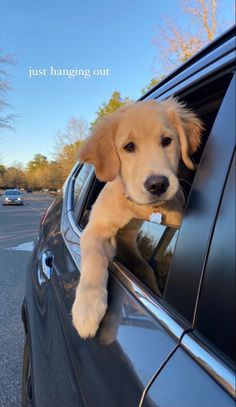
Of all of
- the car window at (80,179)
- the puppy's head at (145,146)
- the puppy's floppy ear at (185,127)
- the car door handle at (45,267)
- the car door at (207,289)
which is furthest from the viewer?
the car window at (80,179)

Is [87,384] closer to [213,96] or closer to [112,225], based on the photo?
[112,225]

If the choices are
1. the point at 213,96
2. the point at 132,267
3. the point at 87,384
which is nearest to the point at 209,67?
the point at 213,96

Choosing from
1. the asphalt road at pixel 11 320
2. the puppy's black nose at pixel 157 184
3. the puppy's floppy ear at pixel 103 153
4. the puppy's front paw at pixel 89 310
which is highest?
the puppy's floppy ear at pixel 103 153

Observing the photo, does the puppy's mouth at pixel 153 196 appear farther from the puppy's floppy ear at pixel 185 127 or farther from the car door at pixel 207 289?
the car door at pixel 207 289

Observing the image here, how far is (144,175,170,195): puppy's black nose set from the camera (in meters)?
1.71

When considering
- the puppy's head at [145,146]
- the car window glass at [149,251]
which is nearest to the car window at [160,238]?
the car window glass at [149,251]

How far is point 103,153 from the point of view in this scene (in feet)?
7.08

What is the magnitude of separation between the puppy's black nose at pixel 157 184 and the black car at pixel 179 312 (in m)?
0.16

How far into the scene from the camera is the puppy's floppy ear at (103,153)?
215 centimetres

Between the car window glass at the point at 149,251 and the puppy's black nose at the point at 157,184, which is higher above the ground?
the puppy's black nose at the point at 157,184

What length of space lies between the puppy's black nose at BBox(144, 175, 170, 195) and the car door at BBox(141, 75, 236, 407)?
39cm

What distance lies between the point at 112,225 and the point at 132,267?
274 millimetres

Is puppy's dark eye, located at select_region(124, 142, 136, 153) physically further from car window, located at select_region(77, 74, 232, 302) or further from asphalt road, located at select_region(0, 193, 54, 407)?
asphalt road, located at select_region(0, 193, 54, 407)

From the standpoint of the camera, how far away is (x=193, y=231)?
1.20 meters
